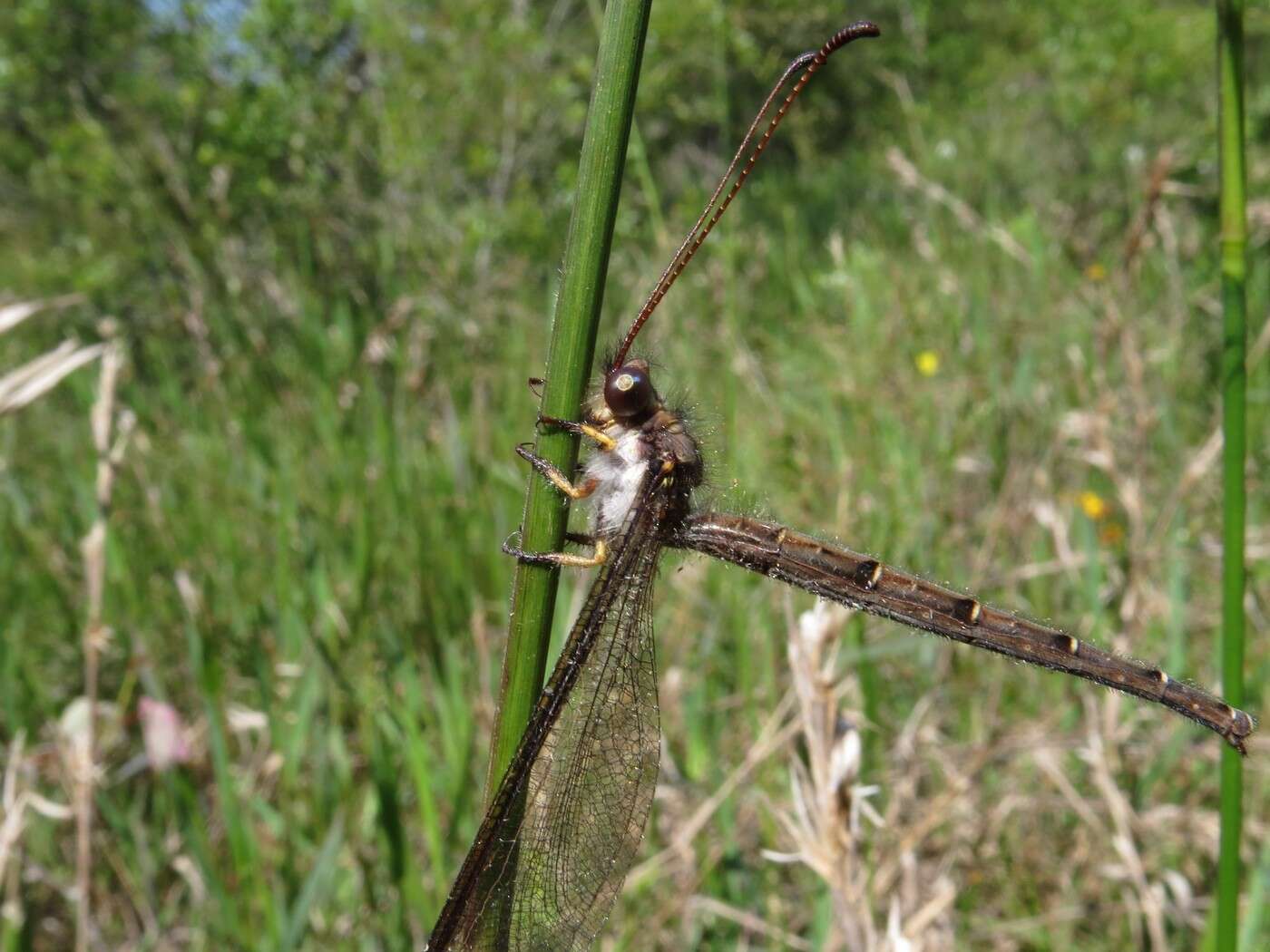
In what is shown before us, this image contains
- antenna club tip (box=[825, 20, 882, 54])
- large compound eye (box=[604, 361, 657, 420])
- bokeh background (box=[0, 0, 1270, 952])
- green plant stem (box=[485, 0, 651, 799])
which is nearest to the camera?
green plant stem (box=[485, 0, 651, 799])

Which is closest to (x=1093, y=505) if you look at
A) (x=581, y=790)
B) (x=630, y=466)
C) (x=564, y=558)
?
(x=630, y=466)

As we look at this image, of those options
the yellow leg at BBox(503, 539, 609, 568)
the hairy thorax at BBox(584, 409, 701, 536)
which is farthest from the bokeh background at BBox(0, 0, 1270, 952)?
the yellow leg at BBox(503, 539, 609, 568)

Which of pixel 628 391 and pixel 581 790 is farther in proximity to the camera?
pixel 628 391

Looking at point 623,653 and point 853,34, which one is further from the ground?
point 853,34

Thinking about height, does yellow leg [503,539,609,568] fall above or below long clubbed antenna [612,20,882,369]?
below

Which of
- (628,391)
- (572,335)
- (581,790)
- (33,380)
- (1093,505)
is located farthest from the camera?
(1093,505)

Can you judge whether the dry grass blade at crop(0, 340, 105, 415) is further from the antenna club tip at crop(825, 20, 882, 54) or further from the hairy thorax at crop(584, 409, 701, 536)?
the antenna club tip at crop(825, 20, 882, 54)

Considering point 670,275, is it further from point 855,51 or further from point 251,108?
point 855,51

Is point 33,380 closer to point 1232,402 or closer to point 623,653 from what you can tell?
point 623,653
